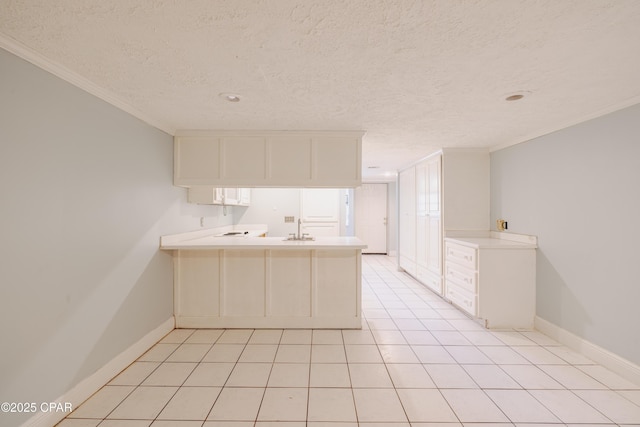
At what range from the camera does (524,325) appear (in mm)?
3195

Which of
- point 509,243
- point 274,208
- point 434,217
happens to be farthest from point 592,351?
point 274,208

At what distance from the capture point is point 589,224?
2.55 m

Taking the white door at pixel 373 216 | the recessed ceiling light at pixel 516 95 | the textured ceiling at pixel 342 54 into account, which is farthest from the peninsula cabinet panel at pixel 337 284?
the white door at pixel 373 216

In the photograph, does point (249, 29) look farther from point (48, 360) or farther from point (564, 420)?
point (564, 420)

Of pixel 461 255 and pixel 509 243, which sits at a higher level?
pixel 509 243

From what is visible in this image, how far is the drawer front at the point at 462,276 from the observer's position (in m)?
3.28

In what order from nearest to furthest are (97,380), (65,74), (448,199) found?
(65,74) → (97,380) → (448,199)

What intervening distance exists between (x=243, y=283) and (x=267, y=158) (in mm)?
1484

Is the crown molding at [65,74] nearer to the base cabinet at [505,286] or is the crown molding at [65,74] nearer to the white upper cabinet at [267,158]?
the white upper cabinet at [267,158]

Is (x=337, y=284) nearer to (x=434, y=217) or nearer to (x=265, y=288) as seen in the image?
(x=265, y=288)

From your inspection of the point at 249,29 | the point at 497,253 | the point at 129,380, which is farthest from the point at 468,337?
the point at 249,29

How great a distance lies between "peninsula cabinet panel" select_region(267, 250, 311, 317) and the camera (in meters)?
3.22

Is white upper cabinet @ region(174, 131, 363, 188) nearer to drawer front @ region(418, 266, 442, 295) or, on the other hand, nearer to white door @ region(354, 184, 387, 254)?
drawer front @ region(418, 266, 442, 295)

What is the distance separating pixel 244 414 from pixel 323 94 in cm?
235
